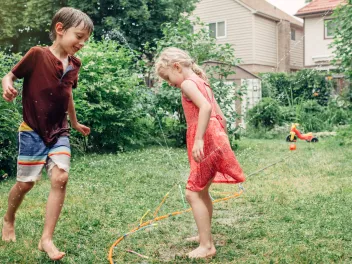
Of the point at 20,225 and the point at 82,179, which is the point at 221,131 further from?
the point at 82,179

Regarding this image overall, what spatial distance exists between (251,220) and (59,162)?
1.70 metres

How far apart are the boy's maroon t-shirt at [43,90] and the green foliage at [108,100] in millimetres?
4724

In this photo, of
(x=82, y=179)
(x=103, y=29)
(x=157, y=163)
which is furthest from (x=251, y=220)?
(x=103, y=29)

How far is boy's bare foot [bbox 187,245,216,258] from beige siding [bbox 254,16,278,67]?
62.2 ft

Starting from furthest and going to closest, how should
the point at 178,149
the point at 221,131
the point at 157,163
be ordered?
the point at 178,149 < the point at 157,163 < the point at 221,131

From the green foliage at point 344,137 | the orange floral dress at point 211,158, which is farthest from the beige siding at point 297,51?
the orange floral dress at point 211,158

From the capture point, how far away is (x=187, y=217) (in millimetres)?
3895

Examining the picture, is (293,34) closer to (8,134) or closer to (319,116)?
(319,116)

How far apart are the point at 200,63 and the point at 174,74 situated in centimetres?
577

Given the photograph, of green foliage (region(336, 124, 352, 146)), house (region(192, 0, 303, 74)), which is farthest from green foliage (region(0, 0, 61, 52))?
green foliage (region(336, 124, 352, 146))

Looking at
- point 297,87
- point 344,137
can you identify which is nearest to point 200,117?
point 344,137

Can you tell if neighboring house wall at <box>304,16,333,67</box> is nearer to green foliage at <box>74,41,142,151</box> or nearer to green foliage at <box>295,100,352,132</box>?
green foliage at <box>295,100,352,132</box>

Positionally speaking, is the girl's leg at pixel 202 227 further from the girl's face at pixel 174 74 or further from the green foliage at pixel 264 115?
the green foliage at pixel 264 115

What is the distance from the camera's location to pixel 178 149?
8711mm
